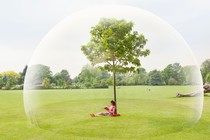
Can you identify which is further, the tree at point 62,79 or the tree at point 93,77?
the tree at point 62,79

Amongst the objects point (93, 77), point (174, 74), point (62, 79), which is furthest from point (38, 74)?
point (174, 74)

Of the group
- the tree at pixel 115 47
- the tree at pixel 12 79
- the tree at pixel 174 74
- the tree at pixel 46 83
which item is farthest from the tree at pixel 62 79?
the tree at pixel 12 79

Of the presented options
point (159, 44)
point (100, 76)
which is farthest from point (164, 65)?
point (100, 76)

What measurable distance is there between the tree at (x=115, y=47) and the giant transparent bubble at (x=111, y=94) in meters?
0.16

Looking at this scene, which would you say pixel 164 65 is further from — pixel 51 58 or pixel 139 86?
pixel 51 58

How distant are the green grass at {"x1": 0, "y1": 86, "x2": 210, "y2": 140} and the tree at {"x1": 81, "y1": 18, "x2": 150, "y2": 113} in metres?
0.66

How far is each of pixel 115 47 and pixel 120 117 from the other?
2.15m

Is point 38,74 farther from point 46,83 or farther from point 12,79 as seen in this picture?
point 12,79

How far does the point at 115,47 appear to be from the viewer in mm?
8625

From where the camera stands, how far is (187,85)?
30.2 ft

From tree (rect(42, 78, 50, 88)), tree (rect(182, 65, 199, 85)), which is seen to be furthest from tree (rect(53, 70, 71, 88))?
tree (rect(182, 65, 199, 85))

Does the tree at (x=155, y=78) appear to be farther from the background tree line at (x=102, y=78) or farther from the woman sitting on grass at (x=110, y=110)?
the woman sitting on grass at (x=110, y=110)

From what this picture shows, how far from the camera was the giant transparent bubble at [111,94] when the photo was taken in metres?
8.48

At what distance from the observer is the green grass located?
8.47 meters
